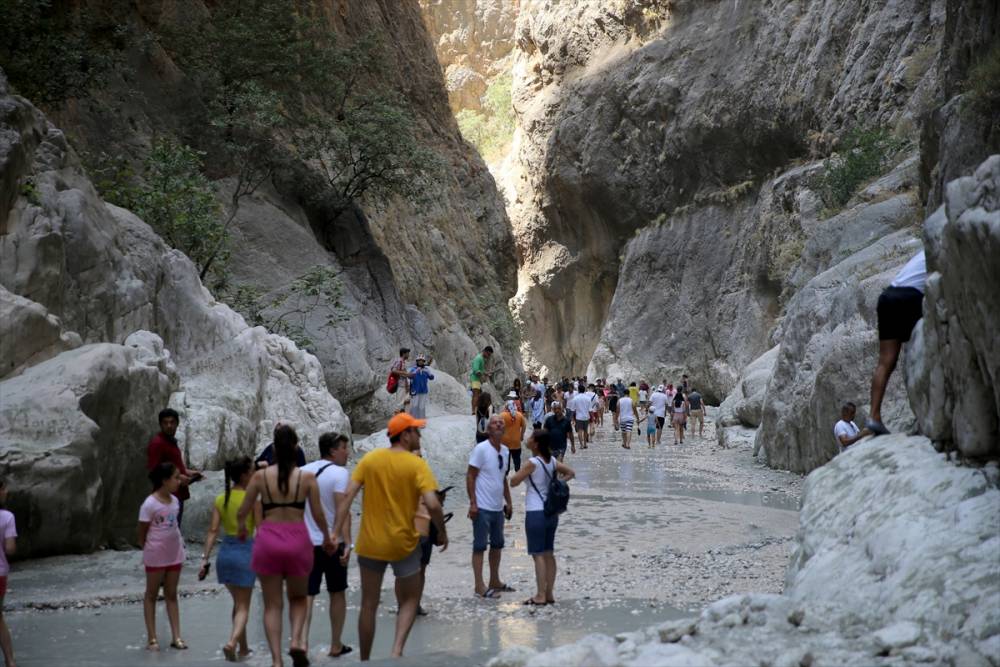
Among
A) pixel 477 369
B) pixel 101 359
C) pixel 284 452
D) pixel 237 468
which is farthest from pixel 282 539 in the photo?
pixel 477 369

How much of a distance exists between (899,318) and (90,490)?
24.7 ft

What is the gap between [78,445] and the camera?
395 inches

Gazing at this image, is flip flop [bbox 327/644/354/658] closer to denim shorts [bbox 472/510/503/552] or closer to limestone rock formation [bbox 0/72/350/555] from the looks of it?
denim shorts [bbox 472/510/503/552]

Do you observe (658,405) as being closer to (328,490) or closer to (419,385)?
(419,385)

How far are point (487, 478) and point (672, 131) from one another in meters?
45.3

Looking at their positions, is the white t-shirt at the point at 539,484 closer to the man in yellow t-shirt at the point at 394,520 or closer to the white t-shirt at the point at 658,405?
the man in yellow t-shirt at the point at 394,520

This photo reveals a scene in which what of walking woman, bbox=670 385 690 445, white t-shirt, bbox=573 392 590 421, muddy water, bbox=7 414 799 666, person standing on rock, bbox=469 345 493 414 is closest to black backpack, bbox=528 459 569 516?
muddy water, bbox=7 414 799 666

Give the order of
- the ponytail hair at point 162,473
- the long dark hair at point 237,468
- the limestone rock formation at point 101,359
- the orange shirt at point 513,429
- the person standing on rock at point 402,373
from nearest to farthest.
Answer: the long dark hair at point 237,468, the ponytail hair at point 162,473, the limestone rock formation at point 101,359, the orange shirt at point 513,429, the person standing on rock at point 402,373

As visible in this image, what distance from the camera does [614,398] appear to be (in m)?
38.2

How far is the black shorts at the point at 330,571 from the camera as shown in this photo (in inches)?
280

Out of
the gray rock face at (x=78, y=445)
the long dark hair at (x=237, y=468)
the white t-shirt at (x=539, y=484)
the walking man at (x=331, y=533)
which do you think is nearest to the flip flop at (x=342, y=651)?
the walking man at (x=331, y=533)

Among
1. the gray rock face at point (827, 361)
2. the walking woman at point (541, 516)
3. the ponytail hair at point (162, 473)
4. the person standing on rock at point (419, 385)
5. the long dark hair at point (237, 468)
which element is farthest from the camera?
the person standing on rock at point (419, 385)

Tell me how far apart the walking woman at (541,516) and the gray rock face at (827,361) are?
17.3 feet

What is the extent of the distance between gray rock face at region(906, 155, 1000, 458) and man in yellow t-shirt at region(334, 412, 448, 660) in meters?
3.35
